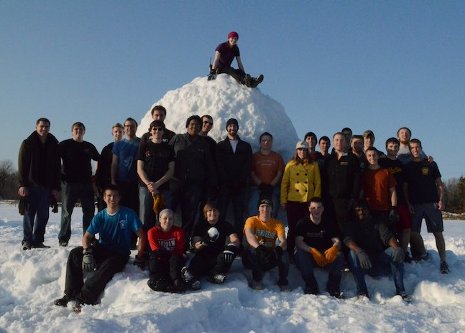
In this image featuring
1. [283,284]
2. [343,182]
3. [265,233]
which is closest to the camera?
[283,284]

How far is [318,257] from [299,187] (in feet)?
3.17

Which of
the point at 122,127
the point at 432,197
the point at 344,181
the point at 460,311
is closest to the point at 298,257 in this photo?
the point at 344,181

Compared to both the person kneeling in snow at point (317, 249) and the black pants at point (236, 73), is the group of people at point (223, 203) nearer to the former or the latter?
the person kneeling in snow at point (317, 249)

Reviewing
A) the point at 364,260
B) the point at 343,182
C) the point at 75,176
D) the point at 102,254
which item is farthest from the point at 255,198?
the point at 75,176

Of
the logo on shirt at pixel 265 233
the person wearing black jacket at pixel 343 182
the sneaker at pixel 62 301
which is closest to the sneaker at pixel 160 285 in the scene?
the sneaker at pixel 62 301

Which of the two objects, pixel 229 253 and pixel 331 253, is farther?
pixel 331 253

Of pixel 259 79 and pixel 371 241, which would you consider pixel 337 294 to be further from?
pixel 259 79

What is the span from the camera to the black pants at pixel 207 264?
4.72m

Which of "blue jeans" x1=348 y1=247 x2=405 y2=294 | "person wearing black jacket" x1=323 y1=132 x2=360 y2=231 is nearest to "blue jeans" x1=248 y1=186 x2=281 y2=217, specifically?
"person wearing black jacket" x1=323 y1=132 x2=360 y2=231

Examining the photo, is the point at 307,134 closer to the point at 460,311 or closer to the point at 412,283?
the point at 412,283

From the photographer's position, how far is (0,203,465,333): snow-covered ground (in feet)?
12.2

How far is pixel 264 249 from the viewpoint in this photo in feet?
15.6

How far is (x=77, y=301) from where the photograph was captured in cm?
449

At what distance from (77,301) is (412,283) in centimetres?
381
